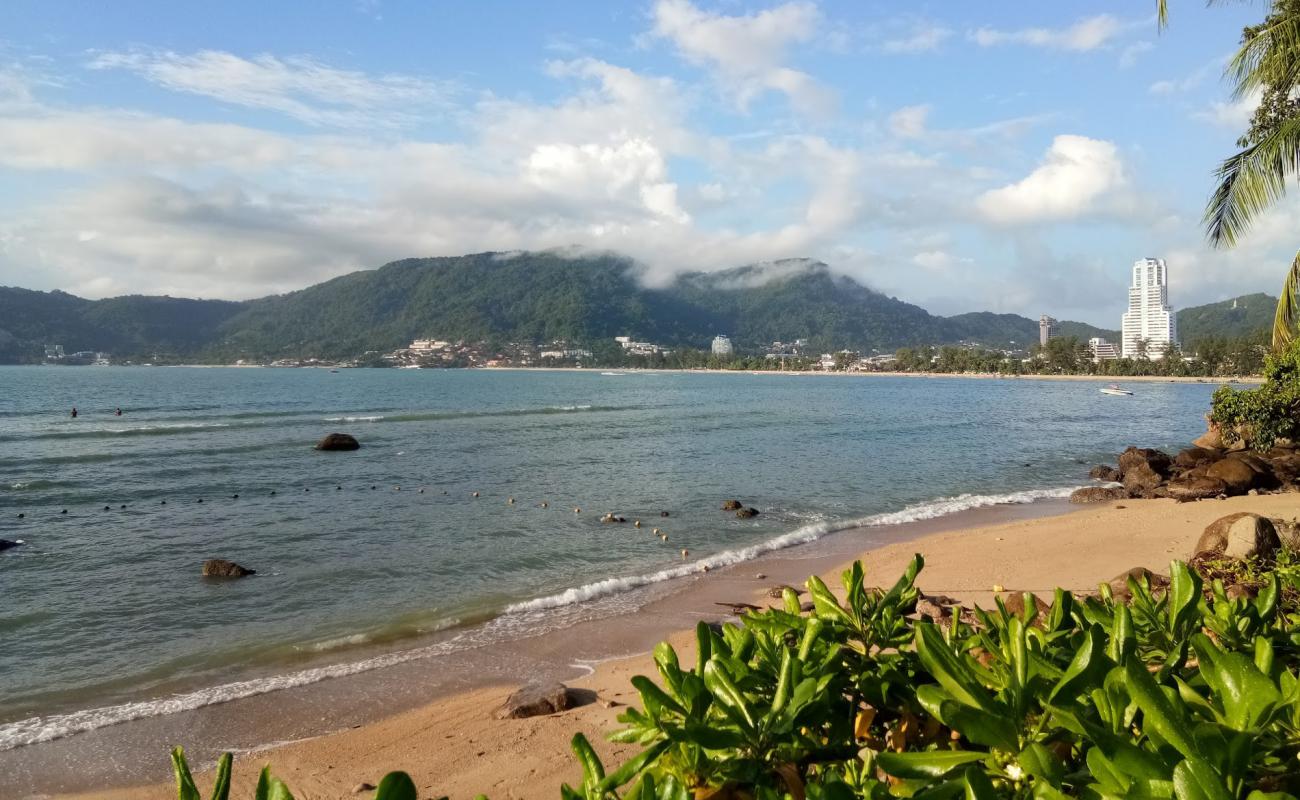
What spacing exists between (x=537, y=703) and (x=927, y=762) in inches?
267

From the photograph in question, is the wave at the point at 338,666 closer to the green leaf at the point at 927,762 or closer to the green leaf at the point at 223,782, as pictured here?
the green leaf at the point at 223,782

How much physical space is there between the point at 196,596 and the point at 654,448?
2144 cm

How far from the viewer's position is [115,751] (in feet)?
23.3

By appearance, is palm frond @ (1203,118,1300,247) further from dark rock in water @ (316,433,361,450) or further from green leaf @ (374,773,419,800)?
dark rock in water @ (316,433,361,450)

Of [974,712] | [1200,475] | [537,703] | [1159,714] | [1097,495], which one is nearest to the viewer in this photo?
[1159,714]

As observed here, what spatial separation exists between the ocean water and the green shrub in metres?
5.07

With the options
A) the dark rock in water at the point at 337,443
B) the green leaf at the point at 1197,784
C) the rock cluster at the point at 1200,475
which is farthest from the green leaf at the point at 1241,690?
the dark rock in water at the point at 337,443

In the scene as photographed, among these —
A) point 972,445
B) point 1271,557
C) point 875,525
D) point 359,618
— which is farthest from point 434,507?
point 972,445

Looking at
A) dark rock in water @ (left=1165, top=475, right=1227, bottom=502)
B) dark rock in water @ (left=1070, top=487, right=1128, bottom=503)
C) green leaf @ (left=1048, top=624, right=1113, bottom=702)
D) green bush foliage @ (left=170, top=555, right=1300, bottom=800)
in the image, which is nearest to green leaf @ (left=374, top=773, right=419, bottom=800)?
green bush foliage @ (left=170, top=555, right=1300, bottom=800)

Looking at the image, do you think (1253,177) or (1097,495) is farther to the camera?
(1097,495)

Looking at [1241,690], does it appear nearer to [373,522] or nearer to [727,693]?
[727,693]

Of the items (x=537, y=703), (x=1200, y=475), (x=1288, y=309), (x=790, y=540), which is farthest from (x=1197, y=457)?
(x=537, y=703)

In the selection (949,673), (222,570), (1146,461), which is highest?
(949,673)

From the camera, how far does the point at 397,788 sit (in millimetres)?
1028
